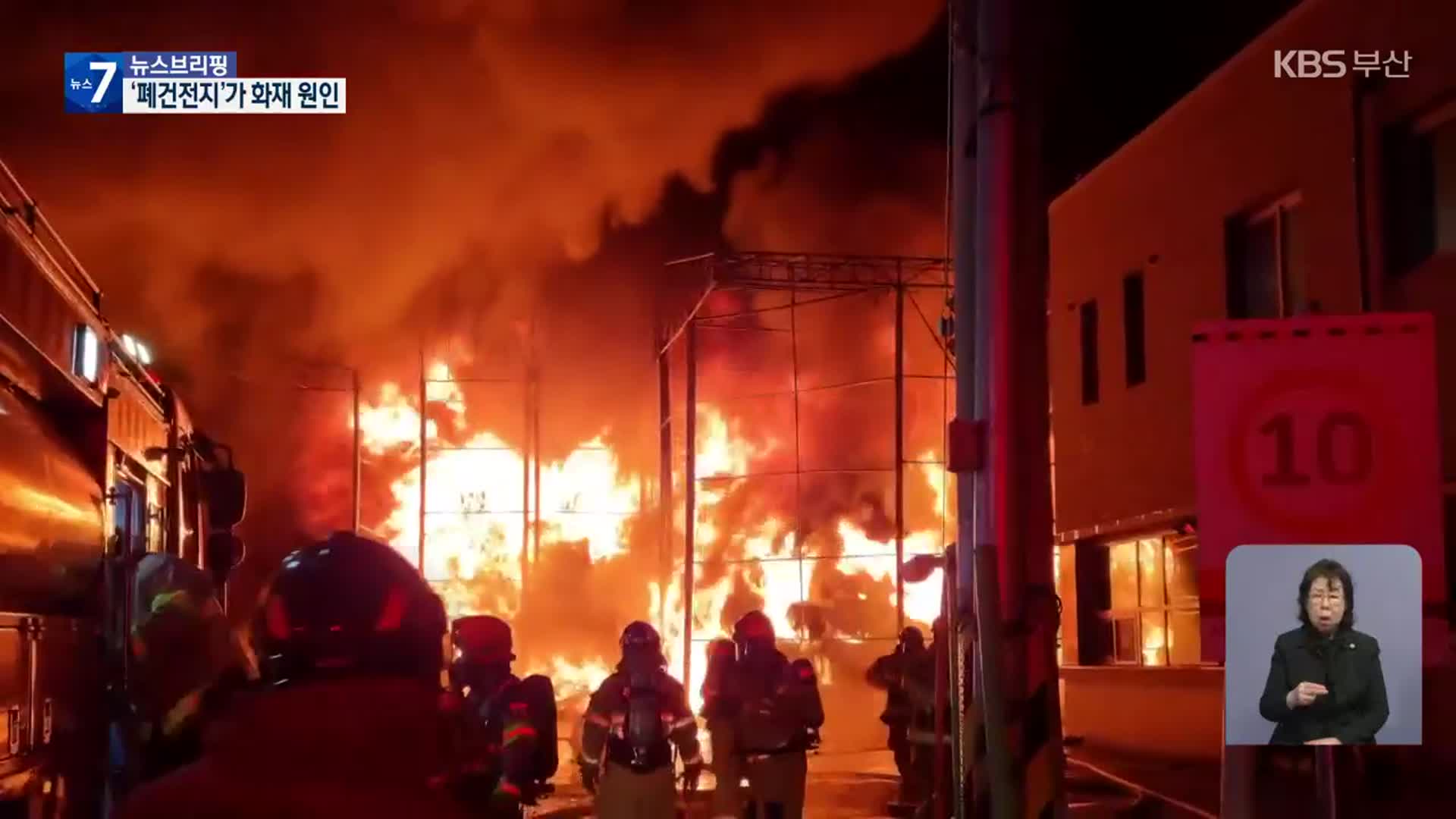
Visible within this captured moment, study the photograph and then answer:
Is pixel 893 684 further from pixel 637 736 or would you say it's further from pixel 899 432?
pixel 899 432

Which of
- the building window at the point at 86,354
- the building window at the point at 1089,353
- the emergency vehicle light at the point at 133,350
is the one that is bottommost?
the building window at the point at 86,354

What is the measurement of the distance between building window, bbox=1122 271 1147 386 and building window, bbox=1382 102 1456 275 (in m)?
4.32

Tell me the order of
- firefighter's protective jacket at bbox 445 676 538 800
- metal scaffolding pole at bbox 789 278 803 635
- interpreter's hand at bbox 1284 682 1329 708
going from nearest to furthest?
interpreter's hand at bbox 1284 682 1329 708 < firefighter's protective jacket at bbox 445 676 538 800 < metal scaffolding pole at bbox 789 278 803 635

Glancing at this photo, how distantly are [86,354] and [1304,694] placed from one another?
14.7 ft

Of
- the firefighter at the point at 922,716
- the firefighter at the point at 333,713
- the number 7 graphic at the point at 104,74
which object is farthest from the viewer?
the firefighter at the point at 922,716

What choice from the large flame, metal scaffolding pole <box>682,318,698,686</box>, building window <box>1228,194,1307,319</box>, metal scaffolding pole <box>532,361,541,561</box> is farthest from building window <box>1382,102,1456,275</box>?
metal scaffolding pole <box>532,361,541,561</box>

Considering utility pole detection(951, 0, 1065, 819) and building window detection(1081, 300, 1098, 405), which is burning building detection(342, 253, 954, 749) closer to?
building window detection(1081, 300, 1098, 405)

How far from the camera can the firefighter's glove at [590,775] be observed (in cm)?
796

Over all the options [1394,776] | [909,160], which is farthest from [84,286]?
[909,160]

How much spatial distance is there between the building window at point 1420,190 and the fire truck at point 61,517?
25.6 feet

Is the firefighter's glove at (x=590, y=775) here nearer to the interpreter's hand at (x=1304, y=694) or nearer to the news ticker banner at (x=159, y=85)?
the interpreter's hand at (x=1304, y=694)

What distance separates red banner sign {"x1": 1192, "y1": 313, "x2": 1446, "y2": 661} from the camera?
4359 millimetres

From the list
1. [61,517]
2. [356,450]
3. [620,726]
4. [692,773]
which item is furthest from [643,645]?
[356,450]

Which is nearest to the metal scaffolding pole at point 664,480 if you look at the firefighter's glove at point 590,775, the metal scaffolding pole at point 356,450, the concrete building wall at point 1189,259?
the metal scaffolding pole at point 356,450
